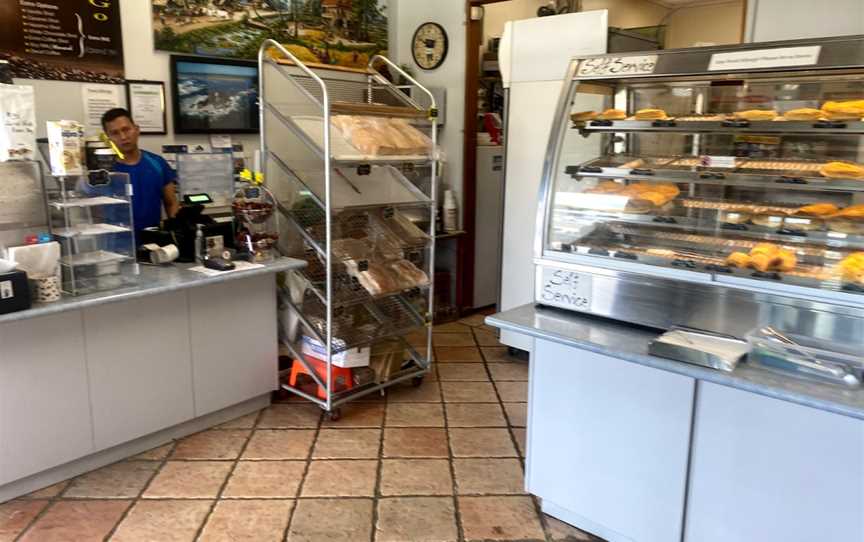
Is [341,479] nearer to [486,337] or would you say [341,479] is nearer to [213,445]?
[213,445]

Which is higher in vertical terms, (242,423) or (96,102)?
(96,102)

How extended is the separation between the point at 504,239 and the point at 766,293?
2.49 meters

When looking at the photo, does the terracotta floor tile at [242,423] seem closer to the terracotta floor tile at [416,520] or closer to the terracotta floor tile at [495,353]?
the terracotta floor tile at [416,520]

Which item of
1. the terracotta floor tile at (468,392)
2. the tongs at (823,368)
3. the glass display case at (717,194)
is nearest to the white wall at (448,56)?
the terracotta floor tile at (468,392)

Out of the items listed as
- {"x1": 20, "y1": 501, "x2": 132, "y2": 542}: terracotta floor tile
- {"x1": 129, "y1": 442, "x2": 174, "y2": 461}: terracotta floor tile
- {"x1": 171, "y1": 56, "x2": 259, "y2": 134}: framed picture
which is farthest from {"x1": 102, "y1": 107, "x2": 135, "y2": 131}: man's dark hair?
{"x1": 20, "y1": 501, "x2": 132, "y2": 542}: terracotta floor tile

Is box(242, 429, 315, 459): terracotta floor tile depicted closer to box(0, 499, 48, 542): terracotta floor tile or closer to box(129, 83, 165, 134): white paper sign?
box(0, 499, 48, 542): terracotta floor tile

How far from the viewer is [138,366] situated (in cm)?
314

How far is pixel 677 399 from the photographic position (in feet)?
7.34

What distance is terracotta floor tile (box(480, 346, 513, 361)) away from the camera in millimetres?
4699

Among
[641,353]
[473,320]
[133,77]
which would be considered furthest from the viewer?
[473,320]

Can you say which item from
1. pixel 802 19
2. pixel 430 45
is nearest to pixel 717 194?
pixel 802 19

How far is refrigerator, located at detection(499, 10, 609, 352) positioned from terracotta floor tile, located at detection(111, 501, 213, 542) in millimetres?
2109

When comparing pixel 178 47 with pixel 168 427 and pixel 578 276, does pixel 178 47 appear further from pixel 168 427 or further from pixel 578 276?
pixel 578 276

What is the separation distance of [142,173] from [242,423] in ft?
5.17
